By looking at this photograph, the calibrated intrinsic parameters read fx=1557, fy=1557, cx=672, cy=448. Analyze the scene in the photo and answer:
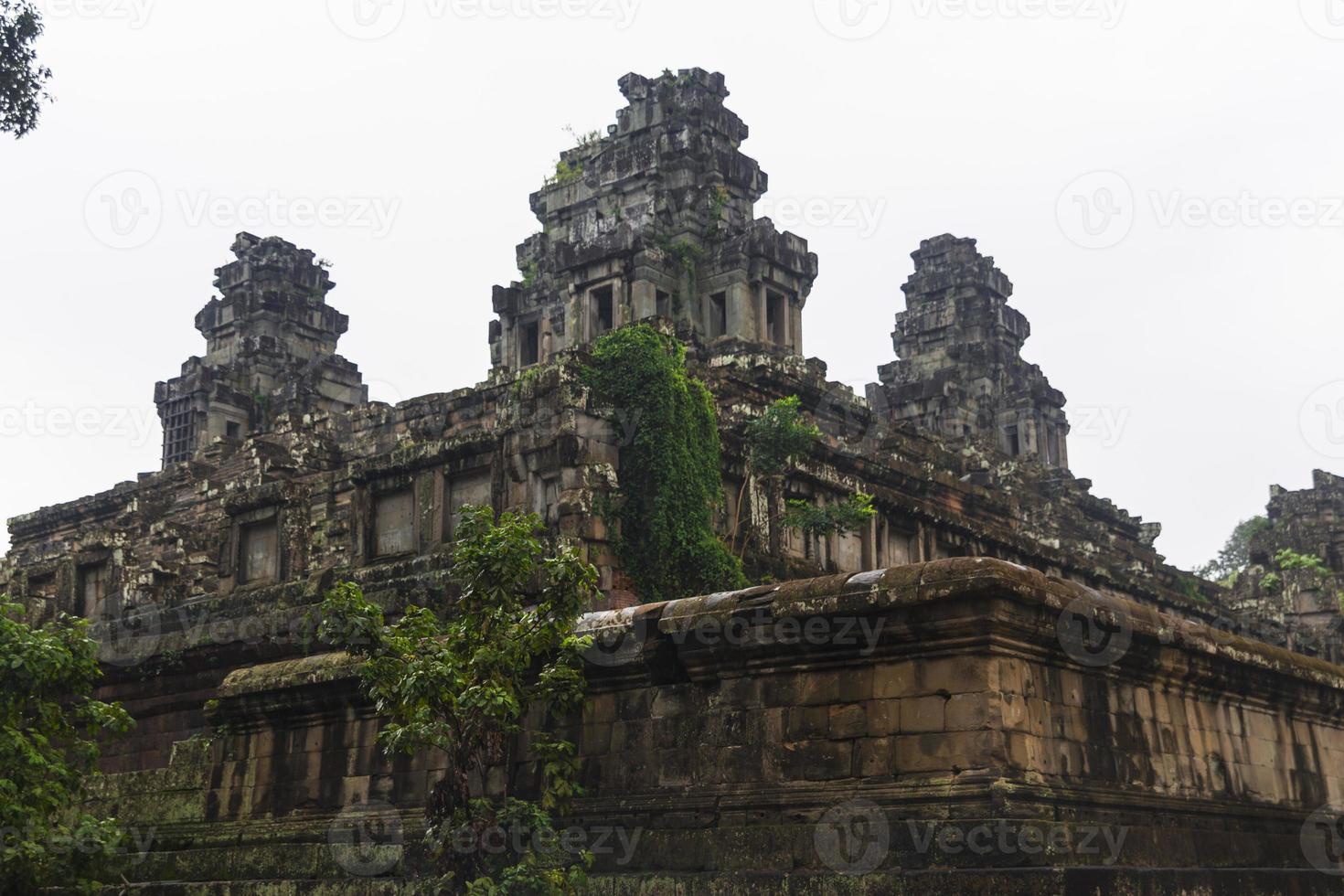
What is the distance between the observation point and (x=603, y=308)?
131 feet

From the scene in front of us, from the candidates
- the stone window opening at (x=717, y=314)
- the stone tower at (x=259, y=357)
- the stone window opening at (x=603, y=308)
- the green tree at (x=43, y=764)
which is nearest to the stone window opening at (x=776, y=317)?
the stone window opening at (x=717, y=314)

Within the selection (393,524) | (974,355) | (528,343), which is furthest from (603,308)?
(974,355)

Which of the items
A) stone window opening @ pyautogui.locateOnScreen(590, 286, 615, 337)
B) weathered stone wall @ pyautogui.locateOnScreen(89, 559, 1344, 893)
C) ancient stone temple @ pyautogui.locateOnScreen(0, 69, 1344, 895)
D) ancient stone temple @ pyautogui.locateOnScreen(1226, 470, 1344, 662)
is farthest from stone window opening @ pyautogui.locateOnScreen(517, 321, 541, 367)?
weathered stone wall @ pyautogui.locateOnScreen(89, 559, 1344, 893)

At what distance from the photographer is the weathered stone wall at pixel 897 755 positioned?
9062 millimetres

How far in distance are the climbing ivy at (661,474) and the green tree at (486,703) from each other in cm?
1219

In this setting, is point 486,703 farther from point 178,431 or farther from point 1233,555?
point 1233,555

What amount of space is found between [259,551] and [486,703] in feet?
65.7

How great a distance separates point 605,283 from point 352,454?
10.2 metres

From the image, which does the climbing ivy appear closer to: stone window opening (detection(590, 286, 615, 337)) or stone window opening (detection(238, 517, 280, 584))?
stone window opening (detection(238, 517, 280, 584))

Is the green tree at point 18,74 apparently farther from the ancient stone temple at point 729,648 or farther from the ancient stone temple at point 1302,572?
the ancient stone temple at point 1302,572

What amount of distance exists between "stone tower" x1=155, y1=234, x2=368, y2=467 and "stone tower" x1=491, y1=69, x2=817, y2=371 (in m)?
9.70

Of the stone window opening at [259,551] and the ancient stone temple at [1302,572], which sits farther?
the ancient stone temple at [1302,572]

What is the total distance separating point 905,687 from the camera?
9438mm

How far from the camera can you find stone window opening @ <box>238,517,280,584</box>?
96.2ft
